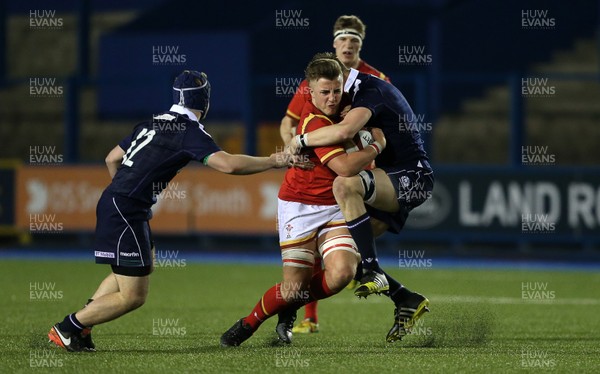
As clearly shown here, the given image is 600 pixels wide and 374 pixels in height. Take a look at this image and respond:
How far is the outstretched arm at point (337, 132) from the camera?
8219 mm

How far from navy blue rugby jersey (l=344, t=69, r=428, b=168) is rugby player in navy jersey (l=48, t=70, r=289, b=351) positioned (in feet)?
3.08

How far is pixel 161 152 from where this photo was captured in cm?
786

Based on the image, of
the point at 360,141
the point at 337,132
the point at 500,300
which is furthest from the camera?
the point at 500,300

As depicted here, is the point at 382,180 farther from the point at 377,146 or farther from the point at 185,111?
the point at 185,111

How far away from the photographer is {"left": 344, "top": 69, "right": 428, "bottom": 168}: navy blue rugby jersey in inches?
338

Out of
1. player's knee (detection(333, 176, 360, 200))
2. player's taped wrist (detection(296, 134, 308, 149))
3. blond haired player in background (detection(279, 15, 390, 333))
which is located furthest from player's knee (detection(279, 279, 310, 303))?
blond haired player in background (detection(279, 15, 390, 333))

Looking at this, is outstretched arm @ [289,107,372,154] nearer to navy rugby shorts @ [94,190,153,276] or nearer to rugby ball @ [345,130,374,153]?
rugby ball @ [345,130,374,153]

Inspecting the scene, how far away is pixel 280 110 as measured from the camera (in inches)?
877

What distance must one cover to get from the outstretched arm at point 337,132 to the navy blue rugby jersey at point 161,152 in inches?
30.5

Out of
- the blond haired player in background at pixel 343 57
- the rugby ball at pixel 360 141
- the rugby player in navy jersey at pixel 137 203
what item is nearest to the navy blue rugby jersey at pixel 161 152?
the rugby player in navy jersey at pixel 137 203

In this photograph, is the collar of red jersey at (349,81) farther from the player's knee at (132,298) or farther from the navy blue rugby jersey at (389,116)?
the player's knee at (132,298)

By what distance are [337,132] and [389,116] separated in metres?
0.61

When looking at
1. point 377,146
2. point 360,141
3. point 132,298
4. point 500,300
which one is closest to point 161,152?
point 132,298

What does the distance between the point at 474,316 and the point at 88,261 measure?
9995 millimetres
